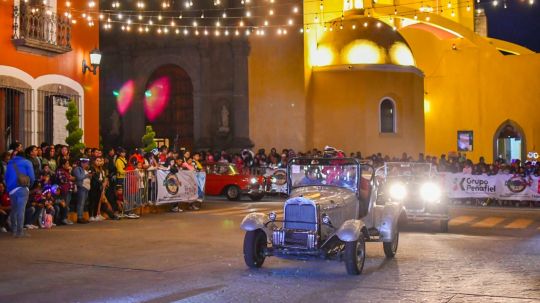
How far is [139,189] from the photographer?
19.9 metres

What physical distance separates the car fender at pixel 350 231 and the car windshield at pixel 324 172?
1276mm

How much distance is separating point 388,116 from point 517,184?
1187 centimetres

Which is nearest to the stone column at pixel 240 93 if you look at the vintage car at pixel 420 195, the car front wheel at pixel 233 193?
the car front wheel at pixel 233 193

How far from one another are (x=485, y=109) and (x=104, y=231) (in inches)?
1140

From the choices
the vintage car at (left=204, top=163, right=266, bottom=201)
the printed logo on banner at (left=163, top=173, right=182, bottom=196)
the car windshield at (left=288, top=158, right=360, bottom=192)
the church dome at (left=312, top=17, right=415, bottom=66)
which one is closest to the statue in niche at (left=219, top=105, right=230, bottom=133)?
the church dome at (left=312, top=17, right=415, bottom=66)

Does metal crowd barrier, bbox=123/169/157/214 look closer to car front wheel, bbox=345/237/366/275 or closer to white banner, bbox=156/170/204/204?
white banner, bbox=156/170/204/204

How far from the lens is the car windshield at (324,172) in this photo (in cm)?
1146

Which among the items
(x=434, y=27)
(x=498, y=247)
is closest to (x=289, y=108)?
(x=434, y=27)

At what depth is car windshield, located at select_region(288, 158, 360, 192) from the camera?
11462 millimetres

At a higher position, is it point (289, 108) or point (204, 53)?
point (204, 53)

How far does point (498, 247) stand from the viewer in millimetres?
13180

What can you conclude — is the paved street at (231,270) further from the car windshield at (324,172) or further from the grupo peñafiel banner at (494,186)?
the grupo peñafiel banner at (494,186)

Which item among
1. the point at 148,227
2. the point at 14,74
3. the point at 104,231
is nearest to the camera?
the point at 104,231

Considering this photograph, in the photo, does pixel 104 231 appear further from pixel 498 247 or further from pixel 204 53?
pixel 204 53
